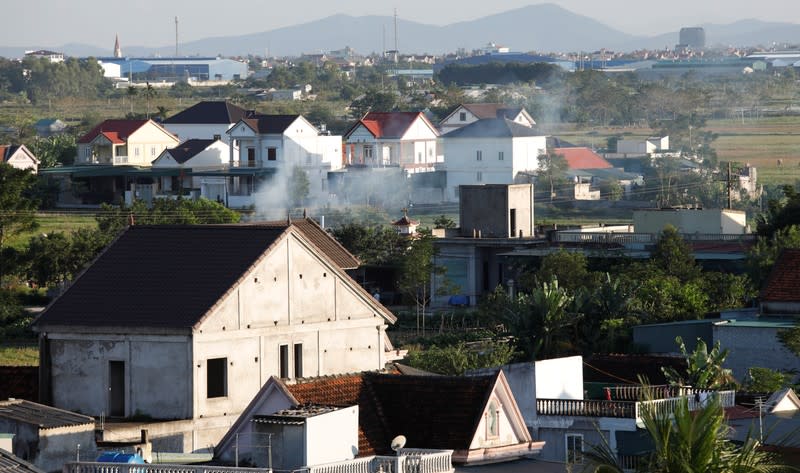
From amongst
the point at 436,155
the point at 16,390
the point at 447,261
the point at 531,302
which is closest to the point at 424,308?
the point at 447,261

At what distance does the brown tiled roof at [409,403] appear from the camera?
1004 inches

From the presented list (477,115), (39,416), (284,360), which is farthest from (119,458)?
(477,115)

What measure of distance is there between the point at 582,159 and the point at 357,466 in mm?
110292

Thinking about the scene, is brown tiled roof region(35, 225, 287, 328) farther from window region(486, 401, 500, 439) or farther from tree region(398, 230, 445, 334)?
tree region(398, 230, 445, 334)

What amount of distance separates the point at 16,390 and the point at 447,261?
37.4 meters

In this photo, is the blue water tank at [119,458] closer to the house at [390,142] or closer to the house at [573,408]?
the house at [573,408]

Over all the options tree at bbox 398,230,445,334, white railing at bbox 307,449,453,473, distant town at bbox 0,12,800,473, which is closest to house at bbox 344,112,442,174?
distant town at bbox 0,12,800,473

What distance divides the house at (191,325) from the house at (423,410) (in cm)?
391

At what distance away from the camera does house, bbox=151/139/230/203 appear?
109 m

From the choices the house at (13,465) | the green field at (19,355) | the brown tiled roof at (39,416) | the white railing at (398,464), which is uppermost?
the house at (13,465)

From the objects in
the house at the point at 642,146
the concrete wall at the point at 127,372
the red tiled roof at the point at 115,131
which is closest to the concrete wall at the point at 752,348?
the concrete wall at the point at 127,372

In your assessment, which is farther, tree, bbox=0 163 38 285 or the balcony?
tree, bbox=0 163 38 285

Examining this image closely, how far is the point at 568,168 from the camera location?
12481cm

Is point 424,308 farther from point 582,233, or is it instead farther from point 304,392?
point 304,392
